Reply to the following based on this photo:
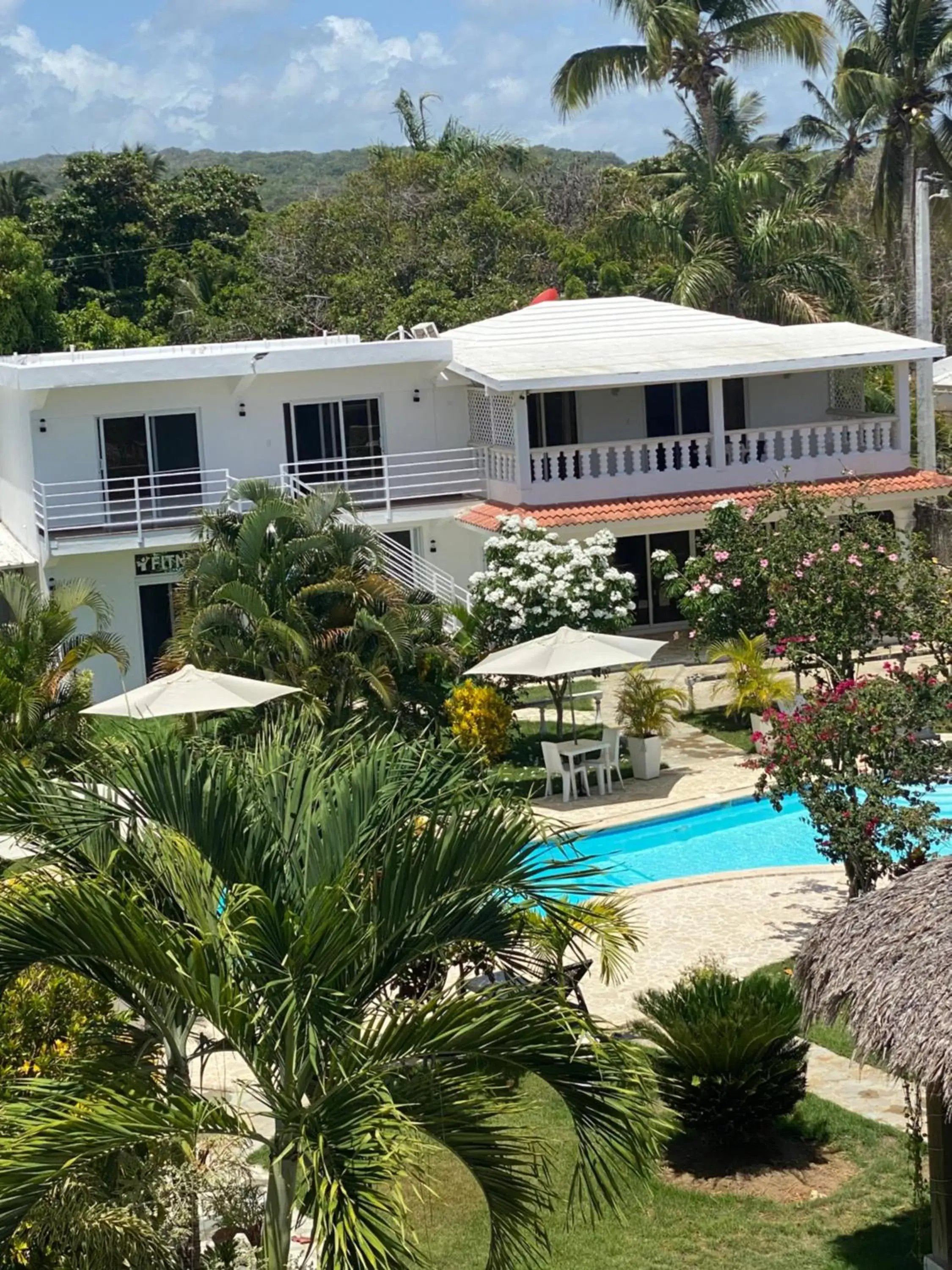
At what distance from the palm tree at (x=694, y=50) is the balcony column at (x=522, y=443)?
62.6ft

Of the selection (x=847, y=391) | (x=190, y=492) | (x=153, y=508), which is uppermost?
(x=847, y=391)

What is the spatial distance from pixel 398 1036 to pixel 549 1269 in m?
3.85

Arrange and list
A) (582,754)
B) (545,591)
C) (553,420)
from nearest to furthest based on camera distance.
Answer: (582,754), (545,591), (553,420)

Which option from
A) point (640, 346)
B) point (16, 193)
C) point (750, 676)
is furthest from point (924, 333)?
point (16, 193)

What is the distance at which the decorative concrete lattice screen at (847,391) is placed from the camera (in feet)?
107

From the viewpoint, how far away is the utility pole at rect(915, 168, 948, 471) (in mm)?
32125

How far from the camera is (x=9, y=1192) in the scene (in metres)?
6.55

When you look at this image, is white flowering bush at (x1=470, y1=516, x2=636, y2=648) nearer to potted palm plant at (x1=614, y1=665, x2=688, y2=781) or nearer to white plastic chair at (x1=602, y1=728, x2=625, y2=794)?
potted palm plant at (x1=614, y1=665, x2=688, y2=781)

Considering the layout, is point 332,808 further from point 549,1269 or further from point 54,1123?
point 549,1269

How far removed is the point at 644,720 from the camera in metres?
22.2

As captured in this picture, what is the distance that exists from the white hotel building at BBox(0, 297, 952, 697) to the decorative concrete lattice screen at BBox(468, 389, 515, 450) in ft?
0.14

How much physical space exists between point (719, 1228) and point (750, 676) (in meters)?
13.0

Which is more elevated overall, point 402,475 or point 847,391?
point 847,391

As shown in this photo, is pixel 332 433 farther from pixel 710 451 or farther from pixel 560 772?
pixel 560 772
